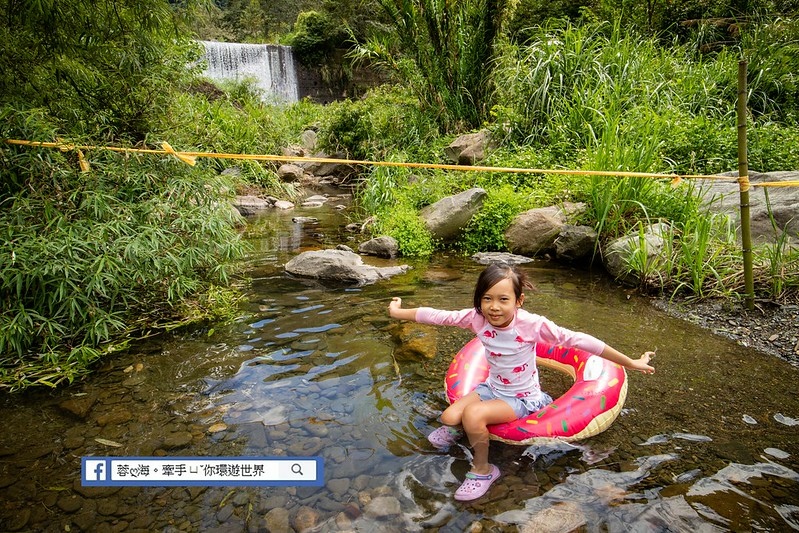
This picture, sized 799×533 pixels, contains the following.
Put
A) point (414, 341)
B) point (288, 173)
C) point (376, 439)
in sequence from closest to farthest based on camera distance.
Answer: point (376, 439), point (414, 341), point (288, 173)

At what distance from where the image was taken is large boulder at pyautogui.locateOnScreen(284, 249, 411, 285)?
16.4 feet

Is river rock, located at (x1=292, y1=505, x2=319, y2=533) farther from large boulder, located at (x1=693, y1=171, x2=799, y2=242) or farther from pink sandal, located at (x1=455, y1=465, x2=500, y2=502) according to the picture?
large boulder, located at (x1=693, y1=171, x2=799, y2=242)

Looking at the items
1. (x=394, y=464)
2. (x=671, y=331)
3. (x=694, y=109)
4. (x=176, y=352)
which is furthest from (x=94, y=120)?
(x=694, y=109)

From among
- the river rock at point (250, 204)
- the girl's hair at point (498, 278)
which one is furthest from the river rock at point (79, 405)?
the river rock at point (250, 204)

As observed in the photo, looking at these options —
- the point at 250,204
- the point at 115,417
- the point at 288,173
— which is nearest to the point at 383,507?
the point at 115,417

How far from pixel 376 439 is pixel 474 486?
584 millimetres

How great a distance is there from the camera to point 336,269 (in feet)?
16.5

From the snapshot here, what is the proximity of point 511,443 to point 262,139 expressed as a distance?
10.4 metres

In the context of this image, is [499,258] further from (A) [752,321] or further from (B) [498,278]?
(B) [498,278]

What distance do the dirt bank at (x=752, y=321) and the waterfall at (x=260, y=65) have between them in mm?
16524

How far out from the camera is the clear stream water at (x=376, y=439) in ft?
6.51

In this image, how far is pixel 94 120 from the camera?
3648 mm

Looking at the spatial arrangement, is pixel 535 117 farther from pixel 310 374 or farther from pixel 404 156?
pixel 310 374

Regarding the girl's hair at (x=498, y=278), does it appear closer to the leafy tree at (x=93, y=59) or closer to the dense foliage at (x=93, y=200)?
the dense foliage at (x=93, y=200)
